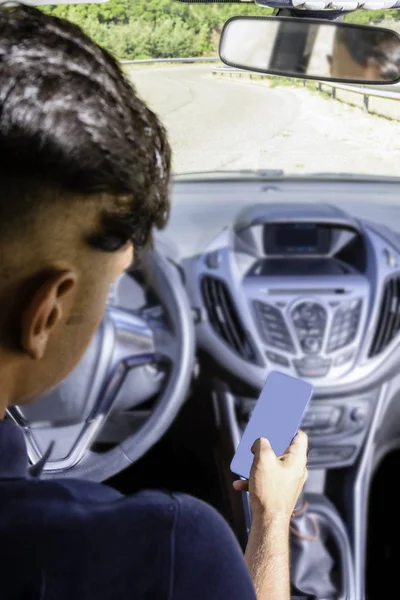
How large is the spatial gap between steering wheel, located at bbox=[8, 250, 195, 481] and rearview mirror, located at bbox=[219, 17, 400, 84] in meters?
0.74

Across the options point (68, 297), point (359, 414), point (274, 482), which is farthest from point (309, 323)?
point (68, 297)

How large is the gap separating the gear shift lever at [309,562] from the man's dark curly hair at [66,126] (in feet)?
5.95

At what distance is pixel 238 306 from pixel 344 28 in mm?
910

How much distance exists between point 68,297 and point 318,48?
1.34m

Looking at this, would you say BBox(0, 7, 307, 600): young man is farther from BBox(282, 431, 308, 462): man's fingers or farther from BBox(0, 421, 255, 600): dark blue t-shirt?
BBox(282, 431, 308, 462): man's fingers

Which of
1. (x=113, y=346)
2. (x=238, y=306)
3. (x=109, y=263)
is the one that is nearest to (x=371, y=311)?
(x=238, y=306)

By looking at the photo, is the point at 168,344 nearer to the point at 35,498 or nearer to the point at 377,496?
the point at 377,496

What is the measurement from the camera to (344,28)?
1892 millimetres

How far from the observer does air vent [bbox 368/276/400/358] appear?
2.49 m

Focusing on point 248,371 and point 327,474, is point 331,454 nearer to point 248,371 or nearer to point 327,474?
point 327,474

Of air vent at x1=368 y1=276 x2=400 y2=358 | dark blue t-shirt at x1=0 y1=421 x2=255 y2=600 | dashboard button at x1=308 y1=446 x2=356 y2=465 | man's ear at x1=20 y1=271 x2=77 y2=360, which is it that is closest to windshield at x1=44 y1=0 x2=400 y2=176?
air vent at x1=368 y1=276 x2=400 y2=358

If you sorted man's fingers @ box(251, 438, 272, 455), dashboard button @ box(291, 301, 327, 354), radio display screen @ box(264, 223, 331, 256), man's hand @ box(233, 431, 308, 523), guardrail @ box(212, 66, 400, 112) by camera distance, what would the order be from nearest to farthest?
man's hand @ box(233, 431, 308, 523) < man's fingers @ box(251, 438, 272, 455) < dashboard button @ box(291, 301, 327, 354) < radio display screen @ box(264, 223, 331, 256) < guardrail @ box(212, 66, 400, 112)

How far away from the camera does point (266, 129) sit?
3.13m

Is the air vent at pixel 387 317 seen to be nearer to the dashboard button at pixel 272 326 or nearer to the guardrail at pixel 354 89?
the dashboard button at pixel 272 326
